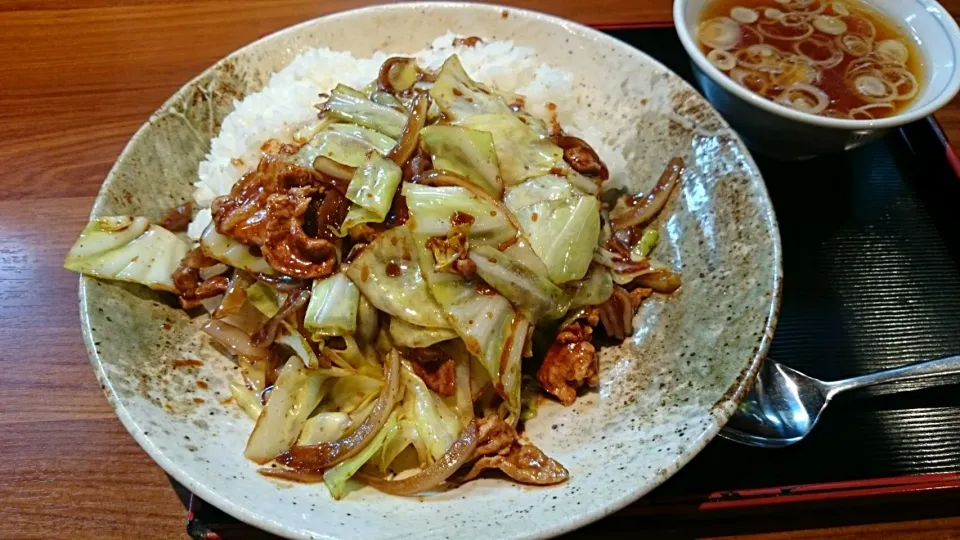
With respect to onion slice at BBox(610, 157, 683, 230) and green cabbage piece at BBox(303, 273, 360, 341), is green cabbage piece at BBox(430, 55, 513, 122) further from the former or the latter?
green cabbage piece at BBox(303, 273, 360, 341)

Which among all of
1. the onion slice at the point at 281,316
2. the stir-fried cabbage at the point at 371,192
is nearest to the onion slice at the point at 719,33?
the stir-fried cabbage at the point at 371,192

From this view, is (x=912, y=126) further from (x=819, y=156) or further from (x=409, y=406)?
(x=409, y=406)

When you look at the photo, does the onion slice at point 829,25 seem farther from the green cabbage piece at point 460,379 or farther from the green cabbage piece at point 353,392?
the green cabbage piece at point 353,392

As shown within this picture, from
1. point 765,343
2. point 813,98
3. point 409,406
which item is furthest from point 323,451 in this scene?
point 813,98

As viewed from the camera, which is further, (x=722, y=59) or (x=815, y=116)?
(x=722, y=59)

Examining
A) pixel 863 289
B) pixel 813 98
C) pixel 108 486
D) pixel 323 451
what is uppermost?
pixel 813 98

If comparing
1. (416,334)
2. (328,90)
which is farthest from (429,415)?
(328,90)

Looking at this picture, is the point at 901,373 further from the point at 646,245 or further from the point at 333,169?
the point at 333,169
